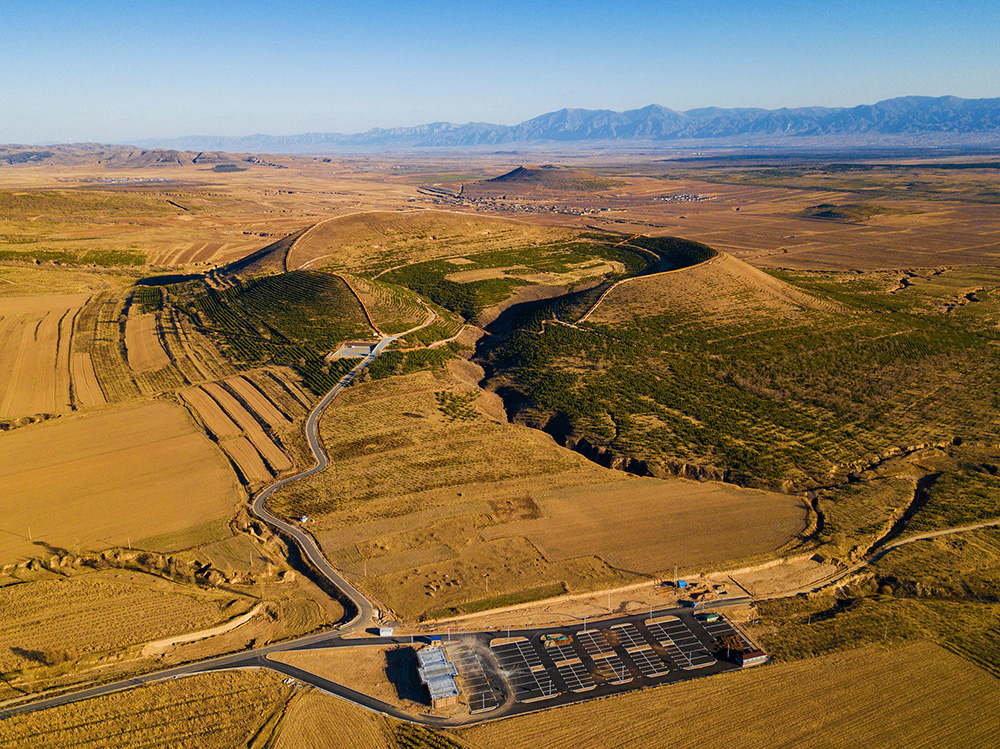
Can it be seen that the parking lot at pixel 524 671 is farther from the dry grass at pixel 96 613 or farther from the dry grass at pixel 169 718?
the dry grass at pixel 96 613

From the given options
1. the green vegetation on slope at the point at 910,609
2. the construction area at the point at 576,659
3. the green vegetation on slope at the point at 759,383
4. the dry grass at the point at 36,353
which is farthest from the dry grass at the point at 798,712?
the dry grass at the point at 36,353

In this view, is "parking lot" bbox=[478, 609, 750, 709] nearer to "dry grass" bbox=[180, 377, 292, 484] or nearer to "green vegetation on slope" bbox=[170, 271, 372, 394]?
"dry grass" bbox=[180, 377, 292, 484]

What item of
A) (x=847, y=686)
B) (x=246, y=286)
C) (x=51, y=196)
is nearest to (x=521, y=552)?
(x=847, y=686)

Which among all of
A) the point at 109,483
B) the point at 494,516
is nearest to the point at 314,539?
the point at 494,516

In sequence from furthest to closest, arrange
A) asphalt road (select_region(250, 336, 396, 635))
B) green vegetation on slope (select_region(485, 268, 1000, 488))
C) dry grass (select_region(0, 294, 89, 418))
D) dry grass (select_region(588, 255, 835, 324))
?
1. dry grass (select_region(588, 255, 835, 324))
2. dry grass (select_region(0, 294, 89, 418))
3. green vegetation on slope (select_region(485, 268, 1000, 488))
4. asphalt road (select_region(250, 336, 396, 635))

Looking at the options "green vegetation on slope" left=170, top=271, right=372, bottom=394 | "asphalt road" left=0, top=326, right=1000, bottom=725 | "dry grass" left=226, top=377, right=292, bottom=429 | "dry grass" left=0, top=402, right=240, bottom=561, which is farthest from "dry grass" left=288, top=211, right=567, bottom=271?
"asphalt road" left=0, top=326, right=1000, bottom=725

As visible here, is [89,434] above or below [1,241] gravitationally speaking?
below

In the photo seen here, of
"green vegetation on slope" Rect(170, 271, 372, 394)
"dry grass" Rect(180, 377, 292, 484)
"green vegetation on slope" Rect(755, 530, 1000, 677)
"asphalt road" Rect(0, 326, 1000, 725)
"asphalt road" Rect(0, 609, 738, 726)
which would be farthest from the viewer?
"green vegetation on slope" Rect(170, 271, 372, 394)

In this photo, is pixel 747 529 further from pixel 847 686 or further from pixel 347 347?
pixel 347 347
